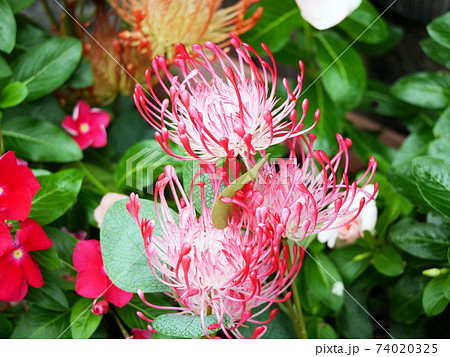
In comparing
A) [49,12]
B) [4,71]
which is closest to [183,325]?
[4,71]

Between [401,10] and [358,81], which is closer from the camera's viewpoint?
[358,81]

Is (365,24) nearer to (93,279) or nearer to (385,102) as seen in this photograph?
(385,102)

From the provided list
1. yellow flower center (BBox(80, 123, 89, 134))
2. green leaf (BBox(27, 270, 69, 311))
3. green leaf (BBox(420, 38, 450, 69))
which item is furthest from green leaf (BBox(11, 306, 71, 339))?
green leaf (BBox(420, 38, 450, 69))

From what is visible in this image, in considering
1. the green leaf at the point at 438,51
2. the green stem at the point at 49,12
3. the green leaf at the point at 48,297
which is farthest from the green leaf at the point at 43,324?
the green leaf at the point at 438,51

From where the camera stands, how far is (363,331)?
0.66 metres

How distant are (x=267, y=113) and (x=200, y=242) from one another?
108 millimetres

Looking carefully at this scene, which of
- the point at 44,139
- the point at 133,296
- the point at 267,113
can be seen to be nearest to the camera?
the point at 267,113

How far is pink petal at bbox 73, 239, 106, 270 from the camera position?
498 mm

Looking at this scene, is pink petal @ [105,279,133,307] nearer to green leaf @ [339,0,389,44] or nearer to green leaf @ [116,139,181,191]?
green leaf @ [116,139,181,191]

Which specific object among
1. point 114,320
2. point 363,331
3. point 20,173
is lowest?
point 363,331

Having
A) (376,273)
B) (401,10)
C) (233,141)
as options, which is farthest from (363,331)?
(401,10)

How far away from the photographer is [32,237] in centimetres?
50

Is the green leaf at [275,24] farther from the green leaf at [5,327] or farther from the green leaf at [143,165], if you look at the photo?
the green leaf at [5,327]
